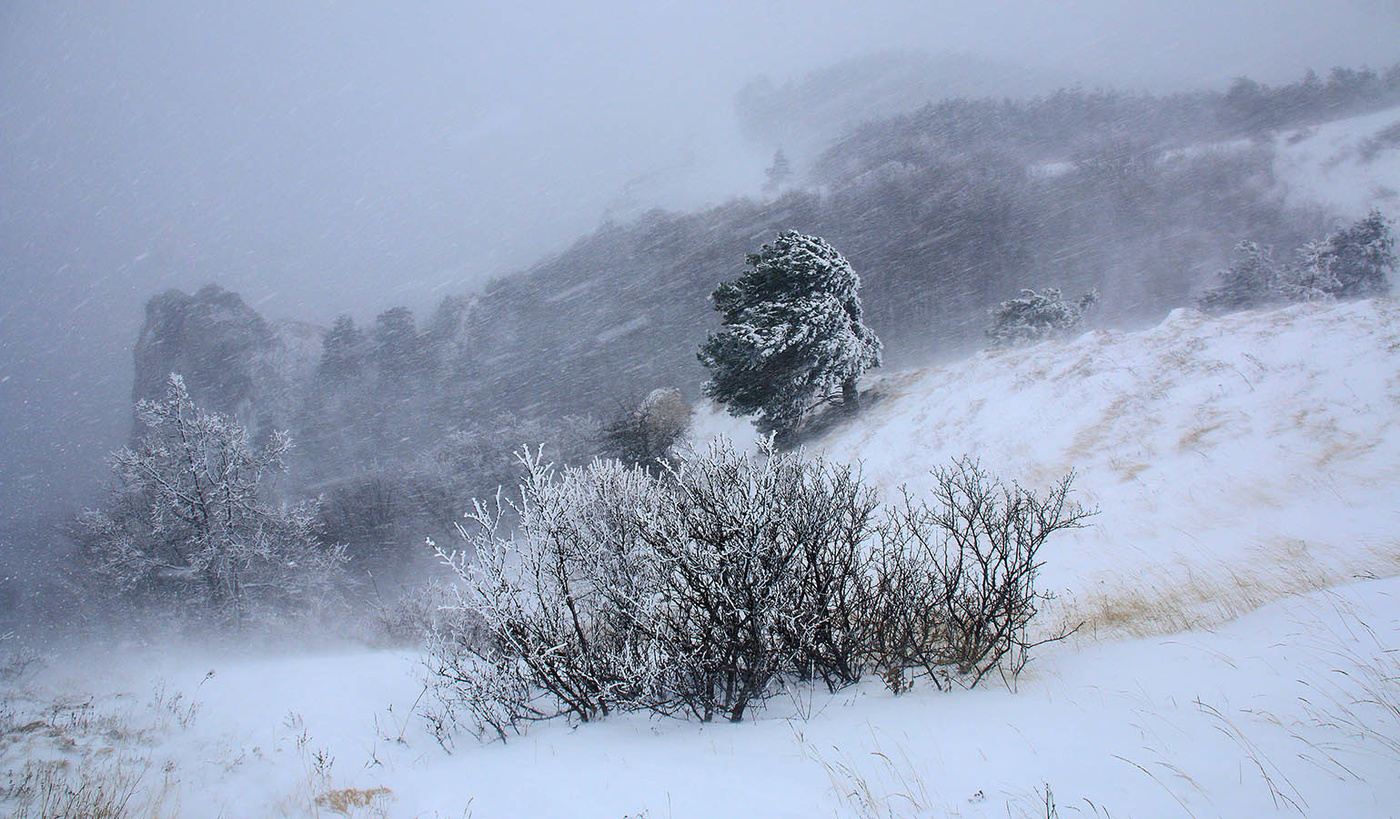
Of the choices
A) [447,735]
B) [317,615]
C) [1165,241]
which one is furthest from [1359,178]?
[317,615]

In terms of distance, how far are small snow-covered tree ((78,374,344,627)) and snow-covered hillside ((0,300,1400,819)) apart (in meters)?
6.64

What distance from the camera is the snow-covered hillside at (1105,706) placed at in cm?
354

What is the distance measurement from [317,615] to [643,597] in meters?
26.1

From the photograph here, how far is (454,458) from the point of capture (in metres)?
36.8

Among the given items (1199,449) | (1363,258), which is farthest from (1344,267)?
(1199,449)

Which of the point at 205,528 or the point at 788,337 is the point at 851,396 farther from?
the point at 205,528

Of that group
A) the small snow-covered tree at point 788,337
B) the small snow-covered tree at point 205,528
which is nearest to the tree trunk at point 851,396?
the small snow-covered tree at point 788,337

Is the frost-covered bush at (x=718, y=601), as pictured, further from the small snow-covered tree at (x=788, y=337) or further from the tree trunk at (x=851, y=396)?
the tree trunk at (x=851, y=396)

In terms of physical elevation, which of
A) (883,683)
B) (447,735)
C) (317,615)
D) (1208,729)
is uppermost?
(1208,729)

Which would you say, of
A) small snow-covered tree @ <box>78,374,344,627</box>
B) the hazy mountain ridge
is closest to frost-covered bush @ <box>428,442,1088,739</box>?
small snow-covered tree @ <box>78,374,344,627</box>

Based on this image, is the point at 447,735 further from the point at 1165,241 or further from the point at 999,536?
the point at 1165,241

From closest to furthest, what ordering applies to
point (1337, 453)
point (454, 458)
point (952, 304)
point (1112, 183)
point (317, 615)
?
point (1337, 453)
point (317, 615)
point (454, 458)
point (952, 304)
point (1112, 183)

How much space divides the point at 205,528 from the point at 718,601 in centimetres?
2307

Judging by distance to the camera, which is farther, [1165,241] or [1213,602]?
[1165,241]
